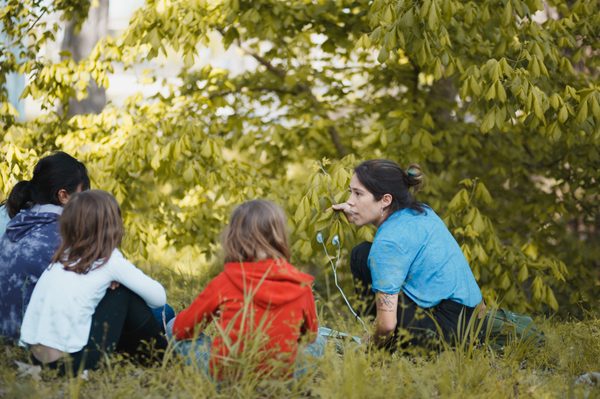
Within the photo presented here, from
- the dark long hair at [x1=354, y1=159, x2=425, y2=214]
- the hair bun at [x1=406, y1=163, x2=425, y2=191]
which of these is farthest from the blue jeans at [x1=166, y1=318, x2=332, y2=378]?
the hair bun at [x1=406, y1=163, x2=425, y2=191]

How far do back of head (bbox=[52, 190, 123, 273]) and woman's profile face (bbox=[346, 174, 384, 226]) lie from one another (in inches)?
48.4

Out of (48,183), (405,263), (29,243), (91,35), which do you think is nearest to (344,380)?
(405,263)

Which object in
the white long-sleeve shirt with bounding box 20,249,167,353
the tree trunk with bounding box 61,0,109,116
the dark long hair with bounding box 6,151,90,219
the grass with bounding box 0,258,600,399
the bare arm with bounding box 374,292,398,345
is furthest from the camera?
the tree trunk with bounding box 61,0,109,116

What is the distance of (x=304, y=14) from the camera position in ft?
18.2

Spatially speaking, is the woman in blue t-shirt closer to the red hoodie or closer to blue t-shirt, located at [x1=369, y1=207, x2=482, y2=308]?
blue t-shirt, located at [x1=369, y1=207, x2=482, y2=308]

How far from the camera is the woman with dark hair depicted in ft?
11.7

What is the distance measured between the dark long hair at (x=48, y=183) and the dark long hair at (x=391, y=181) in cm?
139

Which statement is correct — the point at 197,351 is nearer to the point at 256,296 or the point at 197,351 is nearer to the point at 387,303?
the point at 256,296

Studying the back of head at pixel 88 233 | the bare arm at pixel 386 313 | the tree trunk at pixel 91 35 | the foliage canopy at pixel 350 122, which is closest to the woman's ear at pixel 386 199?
the foliage canopy at pixel 350 122

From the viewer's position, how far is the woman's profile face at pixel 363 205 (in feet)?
12.6

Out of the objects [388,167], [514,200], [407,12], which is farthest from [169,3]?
[514,200]

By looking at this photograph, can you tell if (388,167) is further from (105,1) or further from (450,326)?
(105,1)

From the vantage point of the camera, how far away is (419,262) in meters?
3.70

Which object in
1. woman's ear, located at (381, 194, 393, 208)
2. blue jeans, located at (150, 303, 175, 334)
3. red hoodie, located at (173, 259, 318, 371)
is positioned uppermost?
woman's ear, located at (381, 194, 393, 208)
